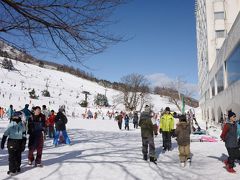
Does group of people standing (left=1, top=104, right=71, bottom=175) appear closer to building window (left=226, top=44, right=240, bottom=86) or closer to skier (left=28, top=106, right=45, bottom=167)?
skier (left=28, top=106, right=45, bottom=167)

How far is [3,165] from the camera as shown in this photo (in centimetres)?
921

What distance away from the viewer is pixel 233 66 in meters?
22.1

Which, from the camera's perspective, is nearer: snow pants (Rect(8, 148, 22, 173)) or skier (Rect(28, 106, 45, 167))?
snow pants (Rect(8, 148, 22, 173))

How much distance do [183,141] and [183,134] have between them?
0.21m

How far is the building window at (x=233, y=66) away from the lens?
66.2 feet

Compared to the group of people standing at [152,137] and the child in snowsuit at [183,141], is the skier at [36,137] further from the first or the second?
the child in snowsuit at [183,141]

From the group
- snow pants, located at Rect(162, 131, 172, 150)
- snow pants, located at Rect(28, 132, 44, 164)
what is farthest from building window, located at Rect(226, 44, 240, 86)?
snow pants, located at Rect(28, 132, 44, 164)

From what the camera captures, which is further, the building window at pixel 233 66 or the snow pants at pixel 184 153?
the building window at pixel 233 66

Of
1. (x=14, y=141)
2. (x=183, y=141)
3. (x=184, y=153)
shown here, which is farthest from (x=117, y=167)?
(x=14, y=141)

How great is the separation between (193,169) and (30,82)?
93.9 metres

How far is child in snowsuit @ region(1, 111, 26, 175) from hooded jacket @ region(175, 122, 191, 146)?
4.62 metres

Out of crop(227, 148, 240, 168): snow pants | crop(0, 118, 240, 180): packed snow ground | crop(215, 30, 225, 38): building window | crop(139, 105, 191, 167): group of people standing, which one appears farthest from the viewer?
crop(215, 30, 225, 38): building window

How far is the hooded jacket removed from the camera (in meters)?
9.74

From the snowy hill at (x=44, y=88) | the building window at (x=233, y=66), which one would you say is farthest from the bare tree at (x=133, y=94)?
the building window at (x=233, y=66)
